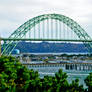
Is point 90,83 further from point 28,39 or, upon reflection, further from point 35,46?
point 35,46

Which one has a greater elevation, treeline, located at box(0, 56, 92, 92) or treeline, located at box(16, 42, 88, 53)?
treeline, located at box(16, 42, 88, 53)

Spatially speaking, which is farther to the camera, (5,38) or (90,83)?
(5,38)

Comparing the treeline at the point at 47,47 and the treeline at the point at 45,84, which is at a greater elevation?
the treeline at the point at 47,47

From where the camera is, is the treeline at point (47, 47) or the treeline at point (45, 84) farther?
the treeline at point (47, 47)

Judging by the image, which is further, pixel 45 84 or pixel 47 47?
pixel 47 47

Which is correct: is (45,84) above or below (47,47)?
below

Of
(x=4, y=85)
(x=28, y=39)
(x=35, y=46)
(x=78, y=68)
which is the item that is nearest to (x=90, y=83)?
(x=4, y=85)

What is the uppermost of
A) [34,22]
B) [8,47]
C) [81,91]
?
[34,22]

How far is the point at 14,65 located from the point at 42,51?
149104mm

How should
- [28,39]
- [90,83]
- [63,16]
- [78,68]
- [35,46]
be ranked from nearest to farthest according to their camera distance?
[90,83]
[28,39]
[63,16]
[78,68]
[35,46]

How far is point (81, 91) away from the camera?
29047 mm

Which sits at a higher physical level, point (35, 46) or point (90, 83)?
point (35, 46)

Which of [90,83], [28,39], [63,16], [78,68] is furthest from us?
[78,68]

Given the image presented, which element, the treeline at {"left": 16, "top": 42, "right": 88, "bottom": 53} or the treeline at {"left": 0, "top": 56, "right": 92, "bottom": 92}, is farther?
the treeline at {"left": 16, "top": 42, "right": 88, "bottom": 53}
